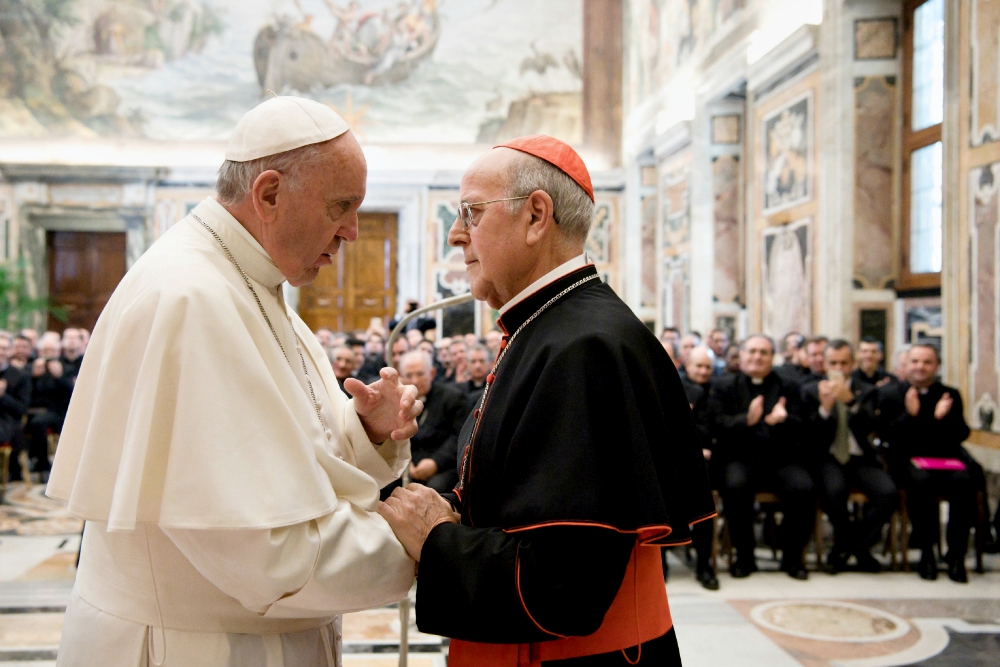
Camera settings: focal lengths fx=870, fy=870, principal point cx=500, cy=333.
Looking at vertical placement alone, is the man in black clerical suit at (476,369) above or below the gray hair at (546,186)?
below

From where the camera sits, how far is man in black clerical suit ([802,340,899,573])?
6.06m

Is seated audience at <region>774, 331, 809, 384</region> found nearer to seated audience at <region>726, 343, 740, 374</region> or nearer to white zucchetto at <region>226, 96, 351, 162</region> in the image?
seated audience at <region>726, 343, 740, 374</region>

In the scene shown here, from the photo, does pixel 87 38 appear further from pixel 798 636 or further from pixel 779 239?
pixel 798 636

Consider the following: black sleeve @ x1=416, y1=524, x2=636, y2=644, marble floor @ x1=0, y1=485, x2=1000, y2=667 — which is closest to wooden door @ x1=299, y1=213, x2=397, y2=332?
marble floor @ x1=0, y1=485, x2=1000, y2=667

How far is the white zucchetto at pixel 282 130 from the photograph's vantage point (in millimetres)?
1790

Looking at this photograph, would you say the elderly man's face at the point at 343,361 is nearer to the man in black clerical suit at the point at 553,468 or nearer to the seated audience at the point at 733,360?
the seated audience at the point at 733,360

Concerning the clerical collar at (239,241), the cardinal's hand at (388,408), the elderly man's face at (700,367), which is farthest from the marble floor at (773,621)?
the clerical collar at (239,241)

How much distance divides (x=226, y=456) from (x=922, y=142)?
329 inches

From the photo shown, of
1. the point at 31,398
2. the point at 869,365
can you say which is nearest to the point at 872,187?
the point at 869,365

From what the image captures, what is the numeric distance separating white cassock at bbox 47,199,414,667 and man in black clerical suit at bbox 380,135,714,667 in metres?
0.19

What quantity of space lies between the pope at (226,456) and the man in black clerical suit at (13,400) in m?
7.48

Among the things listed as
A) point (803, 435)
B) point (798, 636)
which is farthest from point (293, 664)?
point (803, 435)

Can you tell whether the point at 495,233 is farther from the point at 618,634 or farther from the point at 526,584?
the point at 618,634

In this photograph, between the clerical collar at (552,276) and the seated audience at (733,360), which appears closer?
the clerical collar at (552,276)
